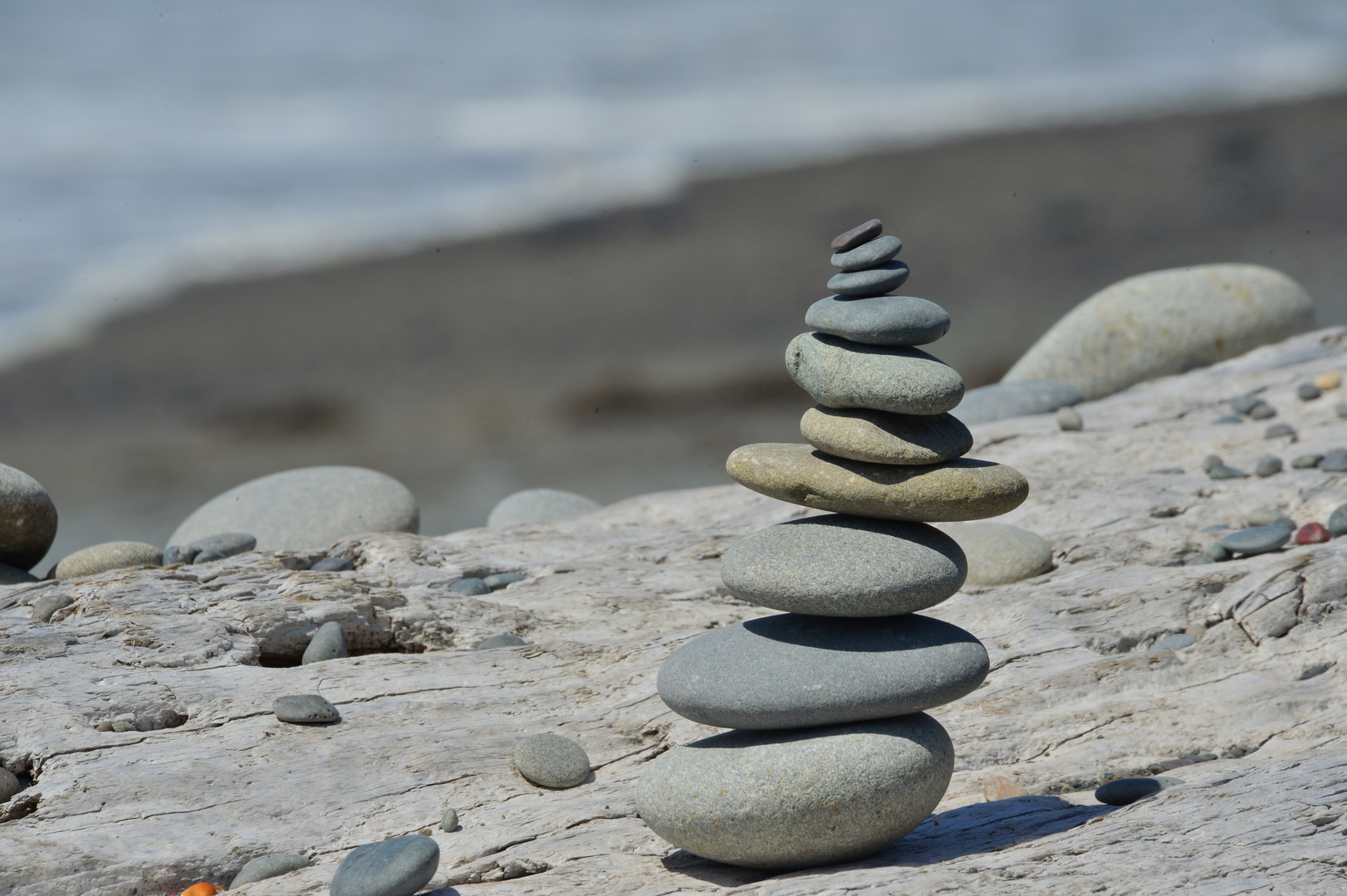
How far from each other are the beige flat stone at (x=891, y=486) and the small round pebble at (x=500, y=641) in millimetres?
1761

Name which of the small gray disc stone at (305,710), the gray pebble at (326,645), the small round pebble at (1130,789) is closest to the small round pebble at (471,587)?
the gray pebble at (326,645)

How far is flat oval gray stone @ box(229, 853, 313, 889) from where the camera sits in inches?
123

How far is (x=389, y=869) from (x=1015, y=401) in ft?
21.4

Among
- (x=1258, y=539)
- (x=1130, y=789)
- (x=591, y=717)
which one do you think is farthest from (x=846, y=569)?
(x=1258, y=539)

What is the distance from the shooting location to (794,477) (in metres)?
3.13

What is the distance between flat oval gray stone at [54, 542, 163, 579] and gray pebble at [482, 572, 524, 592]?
1.73 m

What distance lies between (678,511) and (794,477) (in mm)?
3392

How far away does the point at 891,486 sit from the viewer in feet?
10.1

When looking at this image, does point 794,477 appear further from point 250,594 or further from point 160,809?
point 250,594

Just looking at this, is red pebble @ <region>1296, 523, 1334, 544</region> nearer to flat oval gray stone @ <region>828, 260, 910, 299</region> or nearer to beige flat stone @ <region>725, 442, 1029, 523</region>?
beige flat stone @ <region>725, 442, 1029, 523</region>

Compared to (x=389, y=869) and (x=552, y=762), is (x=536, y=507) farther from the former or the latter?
(x=389, y=869)

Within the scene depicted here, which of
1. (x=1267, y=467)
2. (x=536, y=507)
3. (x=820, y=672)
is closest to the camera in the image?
(x=820, y=672)

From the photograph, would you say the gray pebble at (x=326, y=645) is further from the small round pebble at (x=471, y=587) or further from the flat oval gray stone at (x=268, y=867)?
the flat oval gray stone at (x=268, y=867)

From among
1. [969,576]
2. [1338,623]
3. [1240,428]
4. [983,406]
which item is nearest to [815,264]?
[983,406]
